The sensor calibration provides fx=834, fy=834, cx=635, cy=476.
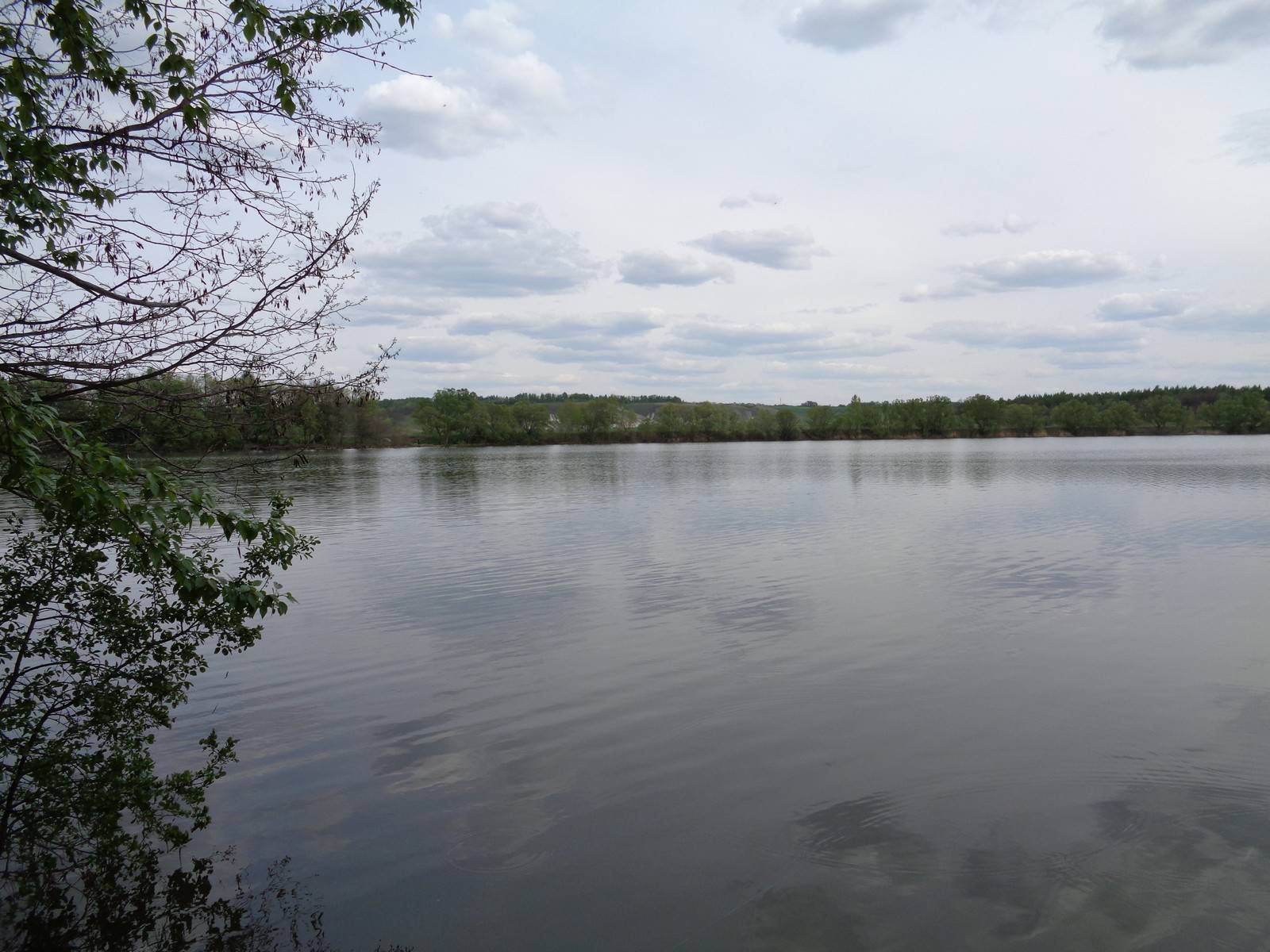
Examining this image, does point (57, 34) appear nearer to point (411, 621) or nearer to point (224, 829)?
point (224, 829)

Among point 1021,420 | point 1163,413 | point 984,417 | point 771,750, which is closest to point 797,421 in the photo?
point 984,417

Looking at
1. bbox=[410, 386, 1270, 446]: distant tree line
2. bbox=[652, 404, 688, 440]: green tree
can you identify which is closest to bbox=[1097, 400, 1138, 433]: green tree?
bbox=[410, 386, 1270, 446]: distant tree line

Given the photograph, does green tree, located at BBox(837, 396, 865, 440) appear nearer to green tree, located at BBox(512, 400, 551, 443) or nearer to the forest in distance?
the forest in distance

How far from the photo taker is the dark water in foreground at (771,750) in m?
6.10

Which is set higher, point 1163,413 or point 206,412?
point 1163,413

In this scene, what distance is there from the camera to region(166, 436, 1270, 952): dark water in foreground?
6.10 m

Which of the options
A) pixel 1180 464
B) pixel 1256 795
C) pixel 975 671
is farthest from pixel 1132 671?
pixel 1180 464

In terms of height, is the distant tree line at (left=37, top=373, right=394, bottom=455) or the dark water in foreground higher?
the distant tree line at (left=37, top=373, right=394, bottom=455)

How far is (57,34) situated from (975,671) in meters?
11.4

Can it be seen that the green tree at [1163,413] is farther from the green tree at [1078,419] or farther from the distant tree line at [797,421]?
the green tree at [1078,419]

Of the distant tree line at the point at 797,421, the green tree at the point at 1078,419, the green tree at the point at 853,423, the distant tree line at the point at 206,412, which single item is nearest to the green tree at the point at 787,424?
the distant tree line at the point at 797,421

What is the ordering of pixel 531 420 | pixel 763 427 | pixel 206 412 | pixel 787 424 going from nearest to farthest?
pixel 206 412 → pixel 787 424 → pixel 531 420 → pixel 763 427

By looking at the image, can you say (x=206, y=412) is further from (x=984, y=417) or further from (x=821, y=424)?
(x=984, y=417)

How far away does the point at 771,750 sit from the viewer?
8.80 metres
